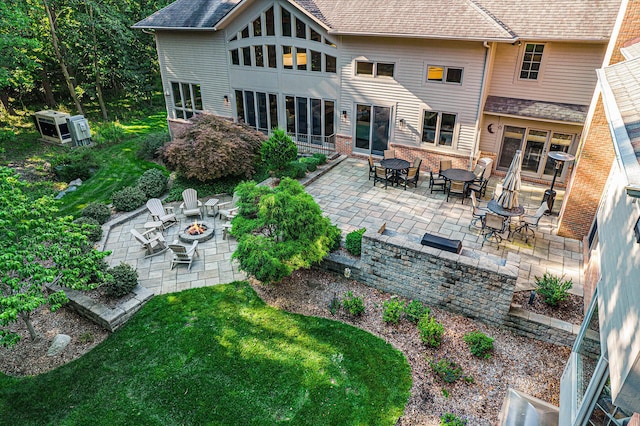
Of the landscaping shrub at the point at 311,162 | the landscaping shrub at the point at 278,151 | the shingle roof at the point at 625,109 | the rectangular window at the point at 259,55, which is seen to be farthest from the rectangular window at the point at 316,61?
the shingle roof at the point at 625,109

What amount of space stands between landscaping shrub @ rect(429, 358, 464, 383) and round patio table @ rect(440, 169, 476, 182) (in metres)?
6.92

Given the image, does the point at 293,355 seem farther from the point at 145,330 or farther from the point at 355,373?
the point at 145,330

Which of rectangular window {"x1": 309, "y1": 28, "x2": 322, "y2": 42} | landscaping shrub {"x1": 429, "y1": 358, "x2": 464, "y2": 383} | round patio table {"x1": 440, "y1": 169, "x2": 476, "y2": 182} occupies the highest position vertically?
rectangular window {"x1": 309, "y1": 28, "x2": 322, "y2": 42}

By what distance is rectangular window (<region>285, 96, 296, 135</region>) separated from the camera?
59.6 feet

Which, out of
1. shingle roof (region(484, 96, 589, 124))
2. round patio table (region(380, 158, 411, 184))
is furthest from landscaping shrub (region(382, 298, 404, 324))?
shingle roof (region(484, 96, 589, 124))

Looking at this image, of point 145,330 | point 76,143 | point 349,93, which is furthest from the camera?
point 76,143

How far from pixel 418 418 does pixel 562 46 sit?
12.8 m

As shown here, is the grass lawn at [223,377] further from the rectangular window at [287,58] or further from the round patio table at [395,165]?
the rectangular window at [287,58]

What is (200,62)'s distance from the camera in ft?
64.5

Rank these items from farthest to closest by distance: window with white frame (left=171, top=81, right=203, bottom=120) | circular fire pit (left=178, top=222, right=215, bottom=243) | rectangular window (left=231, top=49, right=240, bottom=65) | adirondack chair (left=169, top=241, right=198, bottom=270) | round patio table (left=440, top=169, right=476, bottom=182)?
window with white frame (left=171, top=81, right=203, bottom=120), rectangular window (left=231, top=49, right=240, bottom=65), round patio table (left=440, top=169, right=476, bottom=182), circular fire pit (left=178, top=222, right=215, bottom=243), adirondack chair (left=169, top=241, right=198, bottom=270)

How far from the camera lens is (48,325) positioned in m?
8.98

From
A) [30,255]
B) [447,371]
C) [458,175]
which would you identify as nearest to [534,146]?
[458,175]

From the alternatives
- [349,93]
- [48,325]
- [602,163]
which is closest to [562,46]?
[602,163]

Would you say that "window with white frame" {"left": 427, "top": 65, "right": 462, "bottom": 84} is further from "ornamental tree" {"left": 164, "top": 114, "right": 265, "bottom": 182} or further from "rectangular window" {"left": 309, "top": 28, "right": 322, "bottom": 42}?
"ornamental tree" {"left": 164, "top": 114, "right": 265, "bottom": 182}
